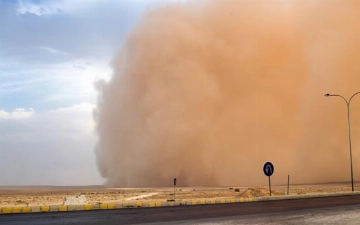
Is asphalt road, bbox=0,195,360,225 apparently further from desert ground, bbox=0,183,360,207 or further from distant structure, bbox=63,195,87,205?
desert ground, bbox=0,183,360,207

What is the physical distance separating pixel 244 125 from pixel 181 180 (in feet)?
32.6

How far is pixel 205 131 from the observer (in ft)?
171

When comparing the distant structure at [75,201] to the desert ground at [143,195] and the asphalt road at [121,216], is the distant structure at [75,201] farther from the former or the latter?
the asphalt road at [121,216]

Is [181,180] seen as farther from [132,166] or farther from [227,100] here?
[227,100]

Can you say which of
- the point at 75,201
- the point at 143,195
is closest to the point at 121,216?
the point at 75,201

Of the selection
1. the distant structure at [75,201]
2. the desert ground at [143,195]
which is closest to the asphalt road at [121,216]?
the distant structure at [75,201]

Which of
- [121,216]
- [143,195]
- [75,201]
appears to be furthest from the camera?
[143,195]

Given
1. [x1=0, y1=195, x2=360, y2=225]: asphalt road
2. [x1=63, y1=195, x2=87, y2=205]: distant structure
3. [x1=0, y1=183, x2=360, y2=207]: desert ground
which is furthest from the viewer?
[x1=0, y1=183, x2=360, y2=207]: desert ground

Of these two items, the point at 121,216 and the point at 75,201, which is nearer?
the point at 121,216

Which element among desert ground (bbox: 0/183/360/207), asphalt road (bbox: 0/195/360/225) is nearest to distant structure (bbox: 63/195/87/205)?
desert ground (bbox: 0/183/360/207)

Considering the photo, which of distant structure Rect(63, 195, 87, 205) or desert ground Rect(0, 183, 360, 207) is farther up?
distant structure Rect(63, 195, 87, 205)

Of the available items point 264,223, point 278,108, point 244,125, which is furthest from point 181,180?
point 264,223

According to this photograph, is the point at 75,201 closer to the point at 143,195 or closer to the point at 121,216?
the point at 143,195

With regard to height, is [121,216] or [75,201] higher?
[121,216]
